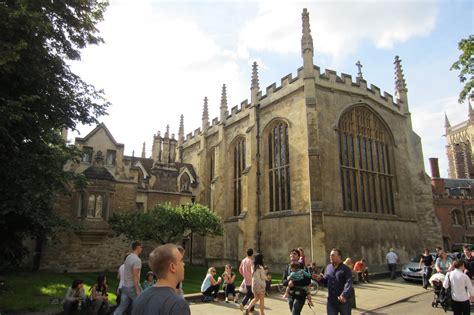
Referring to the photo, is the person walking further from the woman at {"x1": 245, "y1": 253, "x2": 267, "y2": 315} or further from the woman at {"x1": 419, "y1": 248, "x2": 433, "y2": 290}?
the woman at {"x1": 245, "y1": 253, "x2": 267, "y2": 315}

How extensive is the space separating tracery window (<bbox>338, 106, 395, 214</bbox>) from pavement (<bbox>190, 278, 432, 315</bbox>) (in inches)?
266

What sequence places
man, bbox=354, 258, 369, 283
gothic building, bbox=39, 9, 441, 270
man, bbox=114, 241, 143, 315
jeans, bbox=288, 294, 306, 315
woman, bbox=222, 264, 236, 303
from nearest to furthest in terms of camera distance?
1. man, bbox=114, 241, 143, 315
2. jeans, bbox=288, 294, 306, 315
3. woman, bbox=222, 264, 236, 303
4. man, bbox=354, 258, 369, 283
5. gothic building, bbox=39, 9, 441, 270

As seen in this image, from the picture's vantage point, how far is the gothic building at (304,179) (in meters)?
19.5

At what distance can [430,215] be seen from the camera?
2448 cm

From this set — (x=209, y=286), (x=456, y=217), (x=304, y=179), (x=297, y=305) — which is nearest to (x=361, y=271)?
(x=304, y=179)

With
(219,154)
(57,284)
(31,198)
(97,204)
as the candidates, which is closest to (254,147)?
(219,154)

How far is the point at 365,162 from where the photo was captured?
75.7ft

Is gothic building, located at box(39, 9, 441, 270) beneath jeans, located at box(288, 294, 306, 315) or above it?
above

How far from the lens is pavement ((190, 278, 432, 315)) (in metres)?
9.79

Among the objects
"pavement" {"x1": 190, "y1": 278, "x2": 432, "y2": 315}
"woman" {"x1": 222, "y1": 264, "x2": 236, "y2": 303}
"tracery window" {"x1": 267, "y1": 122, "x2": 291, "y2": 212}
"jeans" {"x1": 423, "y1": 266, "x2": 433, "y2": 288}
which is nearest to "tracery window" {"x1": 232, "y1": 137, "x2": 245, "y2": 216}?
A: "tracery window" {"x1": 267, "y1": 122, "x2": 291, "y2": 212}

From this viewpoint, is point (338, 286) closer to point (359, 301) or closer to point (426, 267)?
point (359, 301)

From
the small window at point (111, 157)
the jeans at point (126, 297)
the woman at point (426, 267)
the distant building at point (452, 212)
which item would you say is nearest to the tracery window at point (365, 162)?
the woman at point (426, 267)

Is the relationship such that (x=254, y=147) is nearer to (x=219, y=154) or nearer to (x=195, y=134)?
(x=219, y=154)

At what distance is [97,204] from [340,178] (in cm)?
1479
